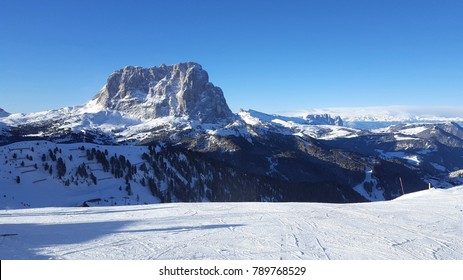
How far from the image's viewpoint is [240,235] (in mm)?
14992

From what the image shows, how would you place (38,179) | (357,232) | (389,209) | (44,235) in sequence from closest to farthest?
(44,235) → (357,232) → (389,209) → (38,179)

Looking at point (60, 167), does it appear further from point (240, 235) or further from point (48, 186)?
point (240, 235)

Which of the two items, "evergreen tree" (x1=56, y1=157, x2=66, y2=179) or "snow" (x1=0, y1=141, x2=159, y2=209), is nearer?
"snow" (x1=0, y1=141, x2=159, y2=209)

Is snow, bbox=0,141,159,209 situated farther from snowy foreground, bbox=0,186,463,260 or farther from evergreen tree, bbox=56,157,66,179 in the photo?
snowy foreground, bbox=0,186,463,260

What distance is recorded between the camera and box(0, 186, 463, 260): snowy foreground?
500 inches

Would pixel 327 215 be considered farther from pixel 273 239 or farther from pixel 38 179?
pixel 38 179

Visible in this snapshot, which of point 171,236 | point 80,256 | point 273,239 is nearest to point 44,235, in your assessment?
point 80,256

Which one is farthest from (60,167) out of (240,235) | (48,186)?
(240,235)

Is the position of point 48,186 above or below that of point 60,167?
below

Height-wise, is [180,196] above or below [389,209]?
below

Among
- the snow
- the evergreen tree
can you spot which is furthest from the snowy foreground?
the evergreen tree
